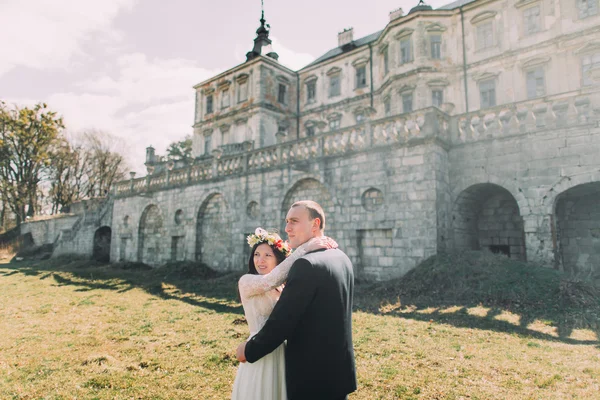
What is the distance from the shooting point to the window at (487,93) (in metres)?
23.0

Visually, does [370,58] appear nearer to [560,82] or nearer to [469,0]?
[469,0]

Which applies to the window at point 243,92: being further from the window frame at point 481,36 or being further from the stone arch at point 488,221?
the stone arch at point 488,221

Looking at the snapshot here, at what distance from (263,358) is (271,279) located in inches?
22.9

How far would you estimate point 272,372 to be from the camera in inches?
105

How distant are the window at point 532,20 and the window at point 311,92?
15076mm

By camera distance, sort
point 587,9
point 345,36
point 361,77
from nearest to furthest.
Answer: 1. point 587,9
2. point 361,77
3. point 345,36

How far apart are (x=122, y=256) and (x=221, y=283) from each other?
1153 cm

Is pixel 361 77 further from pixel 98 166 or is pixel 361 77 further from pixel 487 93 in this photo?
pixel 98 166

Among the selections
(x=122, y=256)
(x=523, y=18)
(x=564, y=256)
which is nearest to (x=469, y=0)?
(x=523, y=18)

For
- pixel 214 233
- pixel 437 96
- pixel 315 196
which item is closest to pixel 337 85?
pixel 437 96

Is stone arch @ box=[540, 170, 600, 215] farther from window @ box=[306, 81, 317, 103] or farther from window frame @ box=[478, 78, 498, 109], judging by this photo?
window @ box=[306, 81, 317, 103]

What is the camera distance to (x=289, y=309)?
2.31 m

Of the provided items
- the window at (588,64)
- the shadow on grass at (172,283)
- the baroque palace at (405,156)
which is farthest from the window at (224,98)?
the window at (588,64)

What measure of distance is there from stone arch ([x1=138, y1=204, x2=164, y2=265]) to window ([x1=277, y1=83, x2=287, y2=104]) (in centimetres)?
1493
